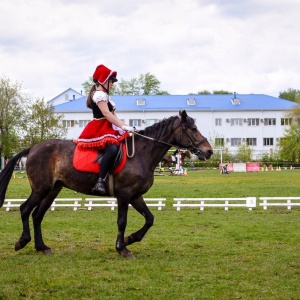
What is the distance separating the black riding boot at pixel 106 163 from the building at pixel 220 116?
94.4 m

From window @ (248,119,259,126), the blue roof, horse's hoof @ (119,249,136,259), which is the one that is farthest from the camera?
window @ (248,119,259,126)

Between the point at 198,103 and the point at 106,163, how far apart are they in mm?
99195

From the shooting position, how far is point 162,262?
10.7 meters

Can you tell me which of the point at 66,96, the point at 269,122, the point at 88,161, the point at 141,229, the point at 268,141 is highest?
the point at 66,96

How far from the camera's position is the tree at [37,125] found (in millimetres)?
74831

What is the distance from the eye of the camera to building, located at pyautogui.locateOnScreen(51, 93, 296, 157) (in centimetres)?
10662

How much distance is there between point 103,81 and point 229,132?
98986 millimetres

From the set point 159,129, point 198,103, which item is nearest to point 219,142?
point 198,103

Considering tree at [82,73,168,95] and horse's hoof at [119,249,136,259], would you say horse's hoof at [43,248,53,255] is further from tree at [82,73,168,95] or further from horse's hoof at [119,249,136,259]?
tree at [82,73,168,95]

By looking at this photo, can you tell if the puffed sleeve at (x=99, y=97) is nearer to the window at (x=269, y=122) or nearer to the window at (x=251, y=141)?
the window at (x=269, y=122)

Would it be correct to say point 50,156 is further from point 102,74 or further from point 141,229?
point 141,229

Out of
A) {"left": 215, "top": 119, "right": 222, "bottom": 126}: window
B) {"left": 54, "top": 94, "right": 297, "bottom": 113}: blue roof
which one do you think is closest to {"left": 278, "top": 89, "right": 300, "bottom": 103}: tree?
{"left": 54, "top": 94, "right": 297, "bottom": 113}: blue roof

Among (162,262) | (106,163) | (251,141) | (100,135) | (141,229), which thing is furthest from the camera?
(251,141)

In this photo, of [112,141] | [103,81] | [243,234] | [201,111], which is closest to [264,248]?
[243,234]
